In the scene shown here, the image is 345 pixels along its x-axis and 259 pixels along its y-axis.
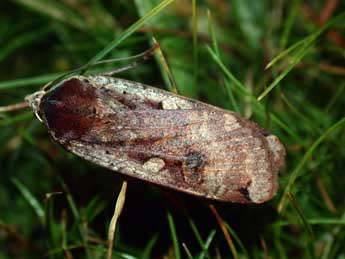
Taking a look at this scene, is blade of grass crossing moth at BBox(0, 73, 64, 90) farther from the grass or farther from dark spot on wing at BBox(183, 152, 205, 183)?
dark spot on wing at BBox(183, 152, 205, 183)

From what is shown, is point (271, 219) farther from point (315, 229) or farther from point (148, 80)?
point (148, 80)

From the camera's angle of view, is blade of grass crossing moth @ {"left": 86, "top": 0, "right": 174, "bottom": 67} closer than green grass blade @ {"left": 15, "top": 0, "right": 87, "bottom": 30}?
Yes

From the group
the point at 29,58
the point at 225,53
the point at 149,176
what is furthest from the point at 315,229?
the point at 29,58

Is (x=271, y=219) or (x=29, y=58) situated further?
(x=29, y=58)

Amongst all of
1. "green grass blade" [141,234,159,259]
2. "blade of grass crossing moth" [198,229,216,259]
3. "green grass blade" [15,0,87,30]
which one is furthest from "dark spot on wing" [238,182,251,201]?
"green grass blade" [15,0,87,30]

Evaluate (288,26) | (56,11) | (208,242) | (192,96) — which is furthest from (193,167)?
(56,11)
